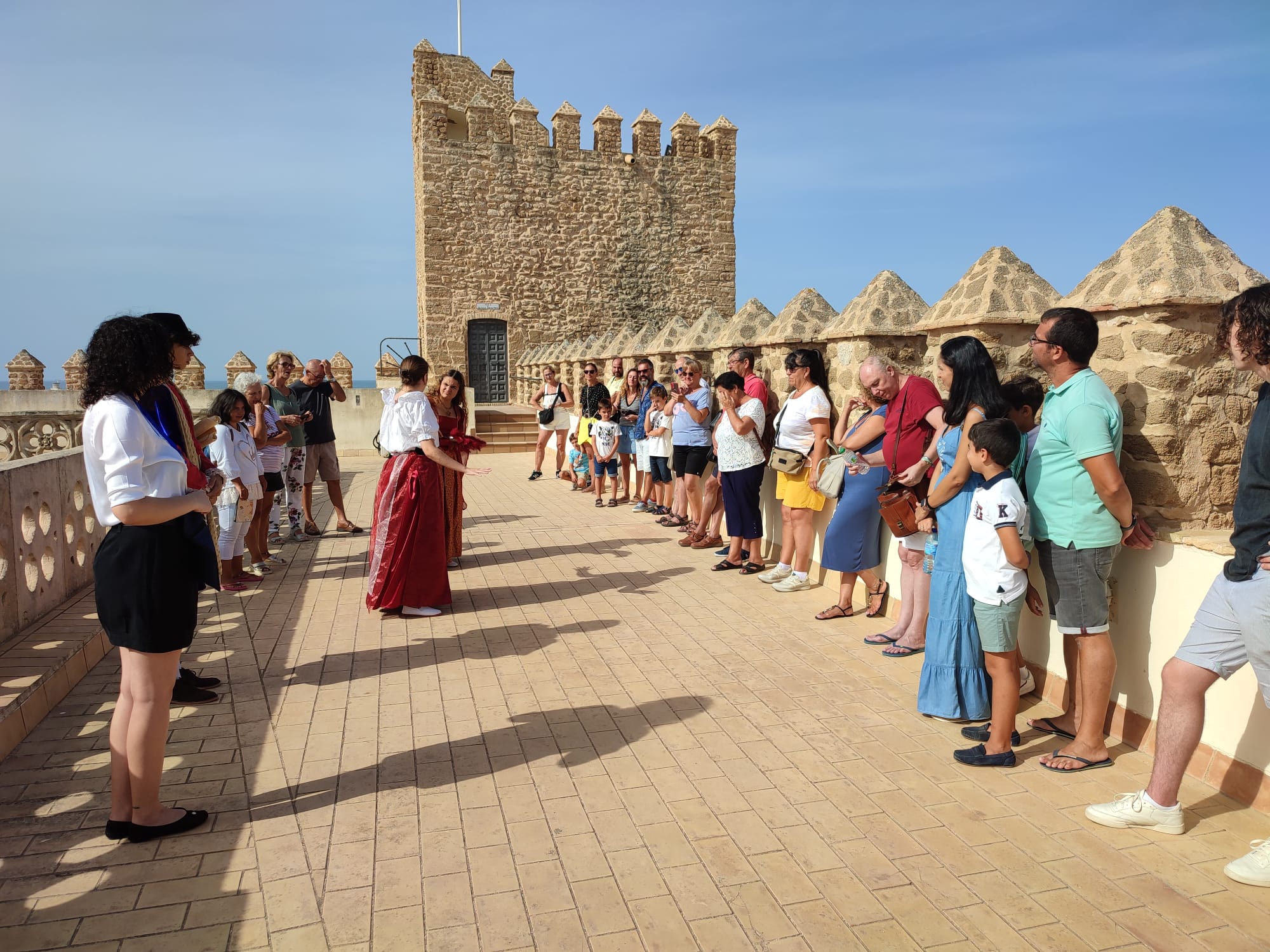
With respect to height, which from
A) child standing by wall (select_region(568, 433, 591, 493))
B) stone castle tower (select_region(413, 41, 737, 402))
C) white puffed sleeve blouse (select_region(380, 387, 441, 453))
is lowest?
child standing by wall (select_region(568, 433, 591, 493))

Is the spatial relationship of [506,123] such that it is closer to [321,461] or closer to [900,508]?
[321,461]

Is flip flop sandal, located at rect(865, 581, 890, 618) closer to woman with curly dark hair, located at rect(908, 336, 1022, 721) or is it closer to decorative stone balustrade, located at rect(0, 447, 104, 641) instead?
woman with curly dark hair, located at rect(908, 336, 1022, 721)

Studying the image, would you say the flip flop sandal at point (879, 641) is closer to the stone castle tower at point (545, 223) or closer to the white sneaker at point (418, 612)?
the white sneaker at point (418, 612)

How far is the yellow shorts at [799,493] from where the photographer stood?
20.7 ft

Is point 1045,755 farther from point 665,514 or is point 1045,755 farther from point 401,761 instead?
point 665,514

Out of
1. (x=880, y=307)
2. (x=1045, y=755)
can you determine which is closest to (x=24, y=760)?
(x=1045, y=755)

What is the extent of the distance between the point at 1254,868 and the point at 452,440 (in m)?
5.68

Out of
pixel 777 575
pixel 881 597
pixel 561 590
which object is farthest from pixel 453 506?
pixel 881 597

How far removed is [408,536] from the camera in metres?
5.95

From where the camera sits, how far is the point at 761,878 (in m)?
2.86

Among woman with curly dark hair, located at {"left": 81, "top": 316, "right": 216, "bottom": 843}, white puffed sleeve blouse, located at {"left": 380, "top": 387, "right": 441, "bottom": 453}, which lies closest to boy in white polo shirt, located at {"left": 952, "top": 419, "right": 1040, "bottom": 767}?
woman with curly dark hair, located at {"left": 81, "top": 316, "right": 216, "bottom": 843}

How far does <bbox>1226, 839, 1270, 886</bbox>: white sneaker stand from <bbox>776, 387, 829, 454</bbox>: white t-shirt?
12.5 ft

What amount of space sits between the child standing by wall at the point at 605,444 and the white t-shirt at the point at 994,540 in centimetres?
754

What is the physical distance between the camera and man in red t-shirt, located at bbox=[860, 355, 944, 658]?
4996mm
